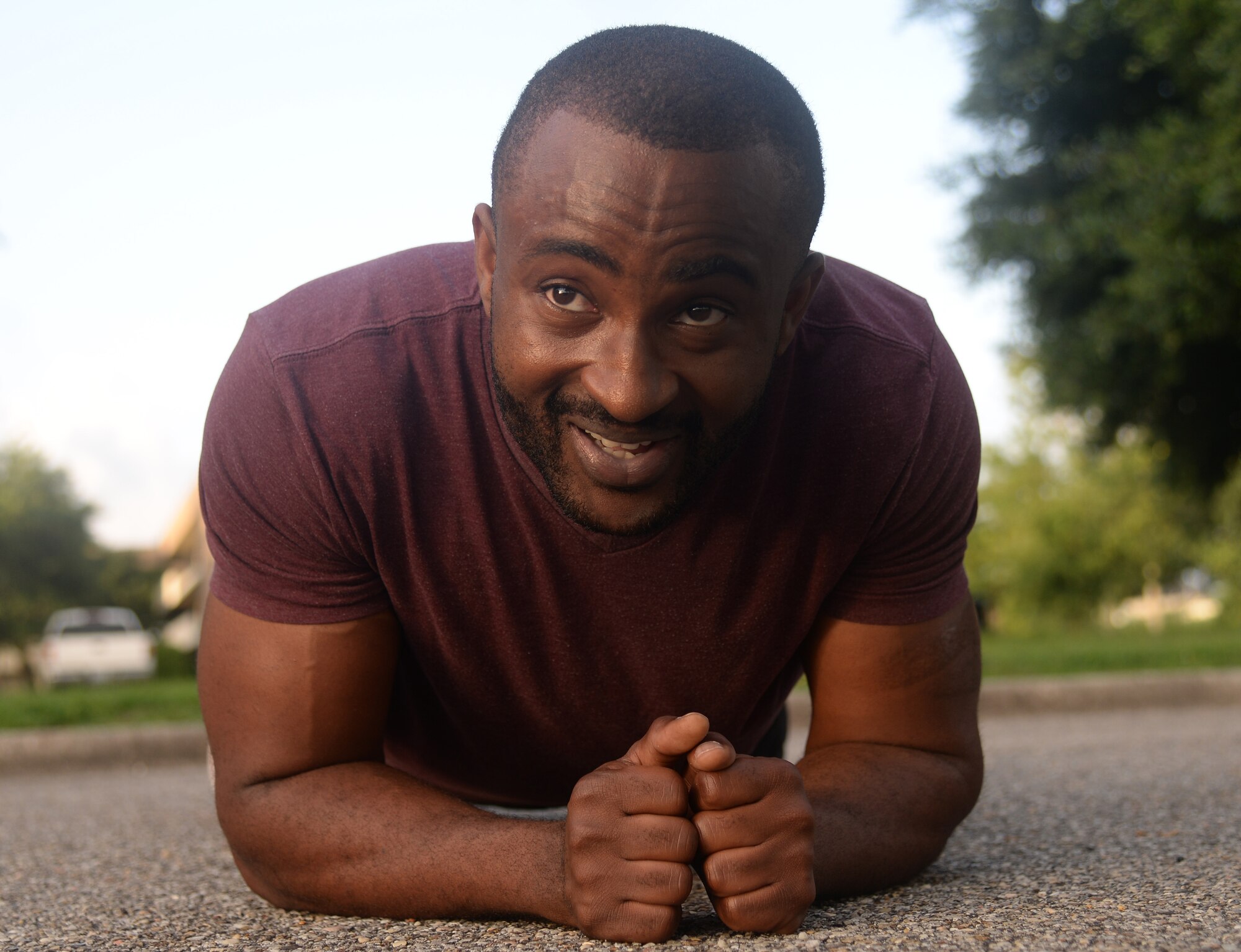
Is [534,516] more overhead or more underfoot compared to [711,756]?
more overhead

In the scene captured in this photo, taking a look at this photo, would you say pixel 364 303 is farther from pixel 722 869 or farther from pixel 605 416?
pixel 722 869

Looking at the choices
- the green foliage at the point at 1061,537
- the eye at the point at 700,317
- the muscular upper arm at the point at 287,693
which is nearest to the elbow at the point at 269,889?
the muscular upper arm at the point at 287,693

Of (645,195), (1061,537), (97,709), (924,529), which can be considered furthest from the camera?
(1061,537)

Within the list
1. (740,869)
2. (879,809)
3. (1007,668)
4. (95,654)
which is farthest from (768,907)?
(95,654)

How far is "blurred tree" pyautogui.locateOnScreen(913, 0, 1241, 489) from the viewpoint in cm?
962

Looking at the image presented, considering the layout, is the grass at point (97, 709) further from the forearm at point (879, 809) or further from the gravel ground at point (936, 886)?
the forearm at point (879, 809)

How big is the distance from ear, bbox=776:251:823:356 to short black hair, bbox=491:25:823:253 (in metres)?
0.07

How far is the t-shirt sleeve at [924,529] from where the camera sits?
2.46 metres

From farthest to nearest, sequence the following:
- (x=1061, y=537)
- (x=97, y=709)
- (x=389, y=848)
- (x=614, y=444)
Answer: (x=1061, y=537), (x=97, y=709), (x=389, y=848), (x=614, y=444)

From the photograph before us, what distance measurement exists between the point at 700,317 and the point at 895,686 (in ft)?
2.95

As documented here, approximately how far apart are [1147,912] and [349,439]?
1.59 metres

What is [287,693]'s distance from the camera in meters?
2.32

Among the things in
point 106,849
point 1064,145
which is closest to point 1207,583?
point 1064,145

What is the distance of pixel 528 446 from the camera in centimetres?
226
